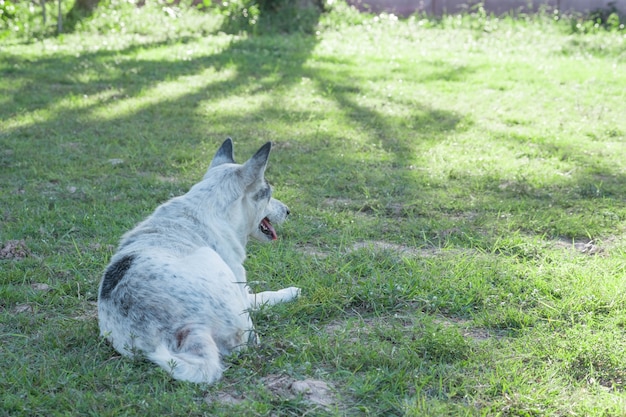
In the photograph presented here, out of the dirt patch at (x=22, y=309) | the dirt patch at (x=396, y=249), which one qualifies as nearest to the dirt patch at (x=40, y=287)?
the dirt patch at (x=22, y=309)

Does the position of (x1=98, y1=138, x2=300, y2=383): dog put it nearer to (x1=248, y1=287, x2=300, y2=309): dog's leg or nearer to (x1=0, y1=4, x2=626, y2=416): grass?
(x1=248, y1=287, x2=300, y2=309): dog's leg

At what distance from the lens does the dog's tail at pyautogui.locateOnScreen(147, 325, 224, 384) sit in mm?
3770

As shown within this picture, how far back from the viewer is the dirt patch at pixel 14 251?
584cm

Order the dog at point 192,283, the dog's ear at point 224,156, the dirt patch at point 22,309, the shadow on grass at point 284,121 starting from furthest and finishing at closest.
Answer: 1. the shadow on grass at point 284,121
2. the dog's ear at point 224,156
3. the dirt patch at point 22,309
4. the dog at point 192,283

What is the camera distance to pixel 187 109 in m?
10.4

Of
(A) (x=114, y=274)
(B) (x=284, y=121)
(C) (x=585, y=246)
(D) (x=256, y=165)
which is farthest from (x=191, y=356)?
(B) (x=284, y=121)

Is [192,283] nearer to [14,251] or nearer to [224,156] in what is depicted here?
[224,156]

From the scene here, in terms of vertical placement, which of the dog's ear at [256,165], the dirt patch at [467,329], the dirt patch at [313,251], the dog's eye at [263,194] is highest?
the dog's ear at [256,165]

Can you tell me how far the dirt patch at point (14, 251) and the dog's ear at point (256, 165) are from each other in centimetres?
217

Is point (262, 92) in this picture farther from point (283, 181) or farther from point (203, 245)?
point (203, 245)

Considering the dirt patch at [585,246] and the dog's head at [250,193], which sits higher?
the dog's head at [250,193]

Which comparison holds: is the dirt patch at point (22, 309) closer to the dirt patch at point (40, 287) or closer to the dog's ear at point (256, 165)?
the dirt patch at point (40, 287)

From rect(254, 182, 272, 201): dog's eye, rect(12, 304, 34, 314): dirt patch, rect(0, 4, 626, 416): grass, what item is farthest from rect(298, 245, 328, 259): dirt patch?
rect(12, 304, 34, 314): dirt patch

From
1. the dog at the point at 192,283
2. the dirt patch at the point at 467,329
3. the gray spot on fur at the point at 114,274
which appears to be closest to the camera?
the dog at the point at 192,283
